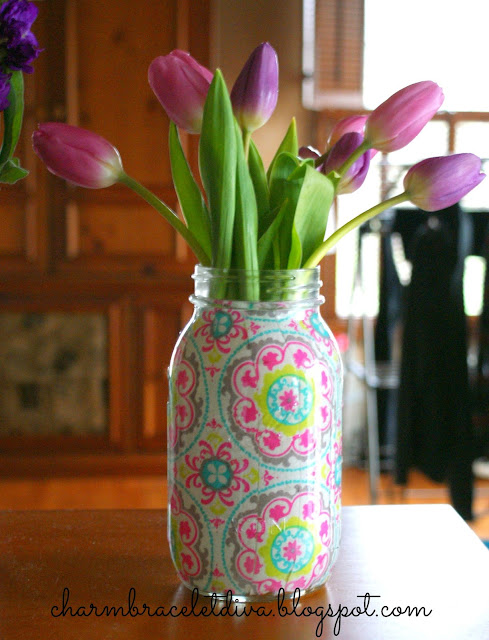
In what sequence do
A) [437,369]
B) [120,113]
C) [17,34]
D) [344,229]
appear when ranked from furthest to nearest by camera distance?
[120,113]
[437,369]
[344,229]
[17,34]

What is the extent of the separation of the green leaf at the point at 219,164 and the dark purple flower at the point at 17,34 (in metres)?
0.12

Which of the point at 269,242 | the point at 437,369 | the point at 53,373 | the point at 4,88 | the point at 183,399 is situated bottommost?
the point at 53,373

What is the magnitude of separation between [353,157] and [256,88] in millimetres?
93

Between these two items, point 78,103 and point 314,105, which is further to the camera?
point 314,105

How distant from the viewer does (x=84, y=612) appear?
0.59m

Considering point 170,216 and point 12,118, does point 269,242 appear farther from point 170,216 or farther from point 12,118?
point 12,118

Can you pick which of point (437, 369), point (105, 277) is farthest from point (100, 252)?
point (437, 369)

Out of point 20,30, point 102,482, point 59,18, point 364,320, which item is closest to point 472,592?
point 20,30

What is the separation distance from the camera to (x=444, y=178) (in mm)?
616

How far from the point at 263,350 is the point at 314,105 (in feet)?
9.03

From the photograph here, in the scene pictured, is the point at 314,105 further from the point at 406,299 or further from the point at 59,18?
the point at 406,299

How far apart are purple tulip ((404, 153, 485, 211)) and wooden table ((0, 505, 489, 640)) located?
0.96ft

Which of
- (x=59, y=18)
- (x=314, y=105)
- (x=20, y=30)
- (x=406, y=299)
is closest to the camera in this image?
(x=20, y=30)

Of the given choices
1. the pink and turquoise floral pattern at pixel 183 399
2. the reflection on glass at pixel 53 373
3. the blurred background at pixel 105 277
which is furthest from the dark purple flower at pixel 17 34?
the reflection on glass at pixel 53 373
